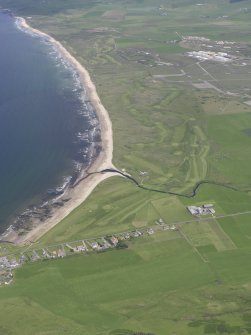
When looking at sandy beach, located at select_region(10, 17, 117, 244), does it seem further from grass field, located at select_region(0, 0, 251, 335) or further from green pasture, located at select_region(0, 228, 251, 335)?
green pasture, located at select_region(0, 228, 251, 335)

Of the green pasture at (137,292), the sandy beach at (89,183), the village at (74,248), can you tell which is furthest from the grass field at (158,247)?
the sandy beach at (89,183)

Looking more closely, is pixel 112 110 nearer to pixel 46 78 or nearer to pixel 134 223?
pixel 46 78

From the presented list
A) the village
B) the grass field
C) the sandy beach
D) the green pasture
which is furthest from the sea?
the green pasture

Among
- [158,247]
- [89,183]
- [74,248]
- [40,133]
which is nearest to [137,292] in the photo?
[158,247]

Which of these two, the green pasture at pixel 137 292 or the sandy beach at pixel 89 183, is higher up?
the sandy beach at pixel 89 183

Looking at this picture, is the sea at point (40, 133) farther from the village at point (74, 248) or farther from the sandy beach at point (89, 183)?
the village at point (74, 248)

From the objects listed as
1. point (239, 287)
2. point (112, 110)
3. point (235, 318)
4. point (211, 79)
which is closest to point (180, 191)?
point (239, 287)

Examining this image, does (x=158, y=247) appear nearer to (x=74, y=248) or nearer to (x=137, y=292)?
(x=137, y=292)

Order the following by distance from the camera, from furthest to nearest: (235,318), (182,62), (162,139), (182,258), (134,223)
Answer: (182,62) → (162,139) → (134,223) → (182,258) → (235,318)
